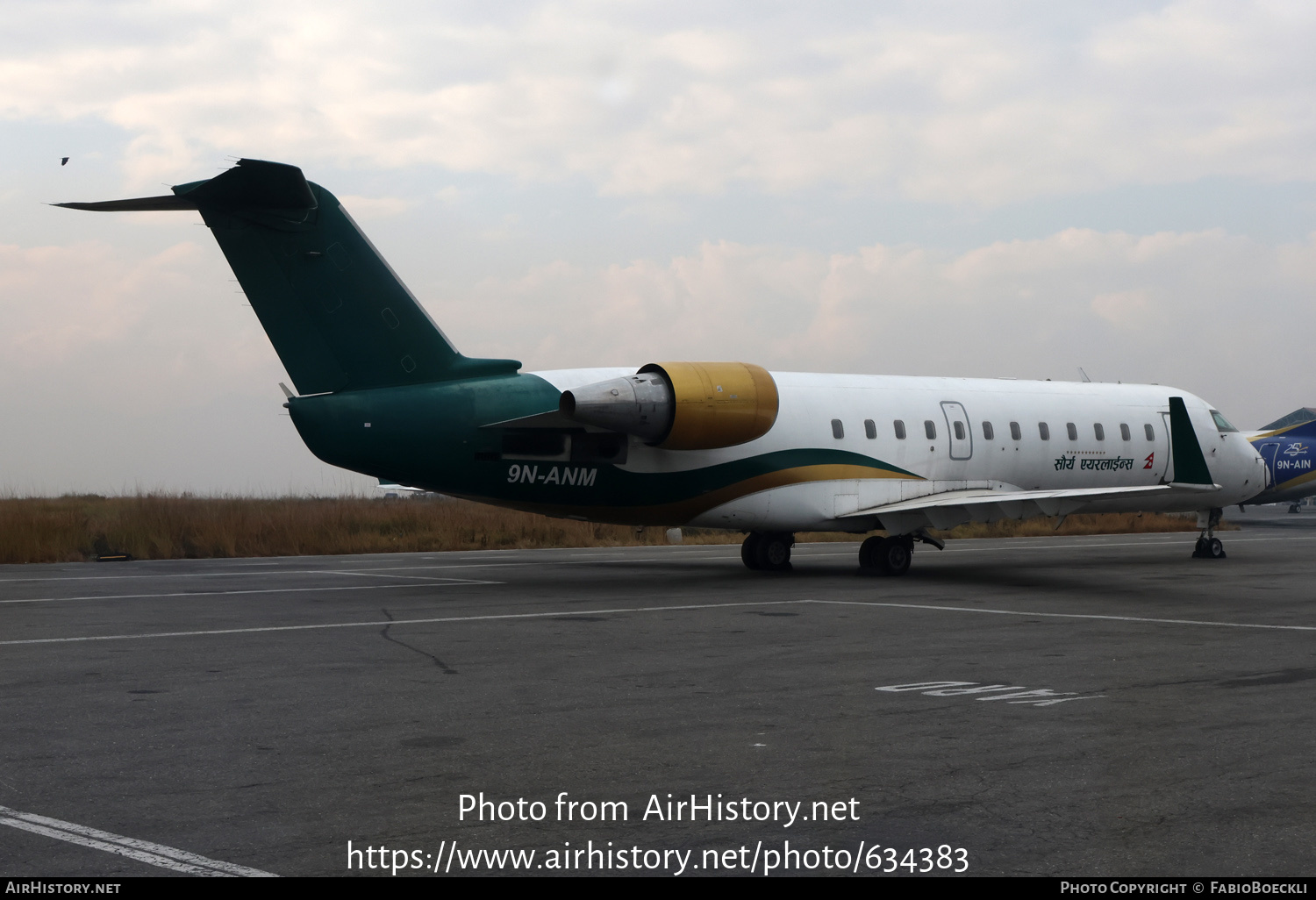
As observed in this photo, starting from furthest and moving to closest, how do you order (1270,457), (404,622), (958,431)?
(1270,457) → (958,431) → (404,622)

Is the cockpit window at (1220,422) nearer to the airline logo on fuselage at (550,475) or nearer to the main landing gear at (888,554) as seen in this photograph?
the main landing gear at (888,554)

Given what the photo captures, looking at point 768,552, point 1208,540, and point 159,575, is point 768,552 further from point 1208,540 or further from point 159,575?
point 1208,540

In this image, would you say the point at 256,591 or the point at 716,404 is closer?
the point at 256,591

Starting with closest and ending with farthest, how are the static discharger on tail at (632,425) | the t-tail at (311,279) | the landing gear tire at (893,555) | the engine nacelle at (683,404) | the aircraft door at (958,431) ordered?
the t-tail at (311,279) < the static discharger on tail at (632,425) < the engine nacelle at (683,404) < the landing gear tire at (893,555) < the aircraft door at (958,431)

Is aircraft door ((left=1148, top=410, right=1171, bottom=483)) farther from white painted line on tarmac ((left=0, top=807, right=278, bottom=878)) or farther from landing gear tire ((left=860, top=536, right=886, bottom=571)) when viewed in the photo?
→ white painted line on tarmac ((left=0, top=807, right=278, bottom=878))

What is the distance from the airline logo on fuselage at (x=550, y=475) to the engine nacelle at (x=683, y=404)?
2.78 ft

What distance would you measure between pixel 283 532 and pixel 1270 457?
75.9ft

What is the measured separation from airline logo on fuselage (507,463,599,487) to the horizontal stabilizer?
5.96m

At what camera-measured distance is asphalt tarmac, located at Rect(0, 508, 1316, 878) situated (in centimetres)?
559

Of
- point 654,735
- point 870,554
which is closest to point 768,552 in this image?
point 870,554

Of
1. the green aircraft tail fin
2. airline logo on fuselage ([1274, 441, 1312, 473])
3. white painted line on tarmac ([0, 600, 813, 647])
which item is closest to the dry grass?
airline logo on fuselage ([1274, 441, 1312, 473])

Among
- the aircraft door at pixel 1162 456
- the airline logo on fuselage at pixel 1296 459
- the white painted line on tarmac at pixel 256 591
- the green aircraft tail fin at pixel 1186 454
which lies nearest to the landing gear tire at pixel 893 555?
the green aircraft tail fin at pixel 1186 454

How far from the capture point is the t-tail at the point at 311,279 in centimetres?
1816

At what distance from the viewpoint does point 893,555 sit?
2238cm
